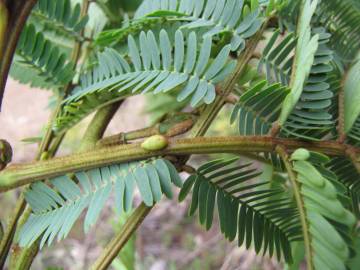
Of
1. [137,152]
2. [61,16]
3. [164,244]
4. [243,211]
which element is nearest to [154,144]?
[137,152]

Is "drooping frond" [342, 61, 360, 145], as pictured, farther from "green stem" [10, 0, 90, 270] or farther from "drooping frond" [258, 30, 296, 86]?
"green stem" [10, 0, 90, 270]

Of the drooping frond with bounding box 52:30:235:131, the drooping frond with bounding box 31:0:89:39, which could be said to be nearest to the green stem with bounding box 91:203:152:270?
the drooping frond with bounding box 52:30:235:131

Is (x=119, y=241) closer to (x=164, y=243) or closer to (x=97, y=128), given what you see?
(x=97, y=128)

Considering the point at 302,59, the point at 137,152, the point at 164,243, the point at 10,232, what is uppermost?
the point at 302,59

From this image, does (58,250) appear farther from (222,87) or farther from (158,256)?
(222,87)

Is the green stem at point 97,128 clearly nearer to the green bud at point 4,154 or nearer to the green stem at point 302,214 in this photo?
the green bud at point 4,154

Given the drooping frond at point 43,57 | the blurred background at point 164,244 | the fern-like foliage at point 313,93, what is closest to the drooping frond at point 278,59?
the fern-like foliage at point 313,93

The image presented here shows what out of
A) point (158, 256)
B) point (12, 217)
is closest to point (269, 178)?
point (12, 217)

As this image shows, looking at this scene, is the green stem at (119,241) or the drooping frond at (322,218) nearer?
the drooping frond at (322,218)
